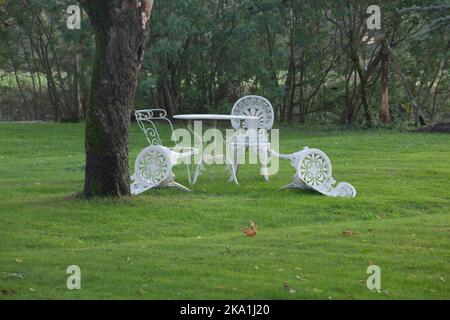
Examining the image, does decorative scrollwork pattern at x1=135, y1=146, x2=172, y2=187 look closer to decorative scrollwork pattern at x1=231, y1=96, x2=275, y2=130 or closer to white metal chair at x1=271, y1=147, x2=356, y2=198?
white metal chair at x1=271, y1=147, x2=356, y2=198

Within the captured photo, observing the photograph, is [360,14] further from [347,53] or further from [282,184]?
[282,184]

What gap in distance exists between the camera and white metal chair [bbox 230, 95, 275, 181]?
12.7m

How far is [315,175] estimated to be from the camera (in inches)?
470

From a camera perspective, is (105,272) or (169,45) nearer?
(105,272)

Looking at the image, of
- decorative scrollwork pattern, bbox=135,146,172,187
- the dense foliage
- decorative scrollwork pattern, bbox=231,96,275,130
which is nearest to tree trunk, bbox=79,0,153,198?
decorative scrollwork pattern, bbox=135,146,172,187

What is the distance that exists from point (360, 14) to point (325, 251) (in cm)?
1546

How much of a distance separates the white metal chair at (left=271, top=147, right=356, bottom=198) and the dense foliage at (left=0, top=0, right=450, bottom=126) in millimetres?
9779

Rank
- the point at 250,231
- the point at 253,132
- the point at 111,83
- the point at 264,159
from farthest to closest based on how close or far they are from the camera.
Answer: the point at 253,132, the point at 264,159, the point at 111,83, the point at 250,231

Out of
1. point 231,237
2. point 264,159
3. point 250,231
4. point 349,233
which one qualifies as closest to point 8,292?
point 231,237

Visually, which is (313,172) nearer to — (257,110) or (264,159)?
(264,159)

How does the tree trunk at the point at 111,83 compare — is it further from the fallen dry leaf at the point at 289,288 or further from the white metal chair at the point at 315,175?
the fallen dry leaf at the point at 289,288

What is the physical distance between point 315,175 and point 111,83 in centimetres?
324

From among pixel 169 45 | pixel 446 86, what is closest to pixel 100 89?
pixel 169 45

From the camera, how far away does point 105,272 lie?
7.30 metres
